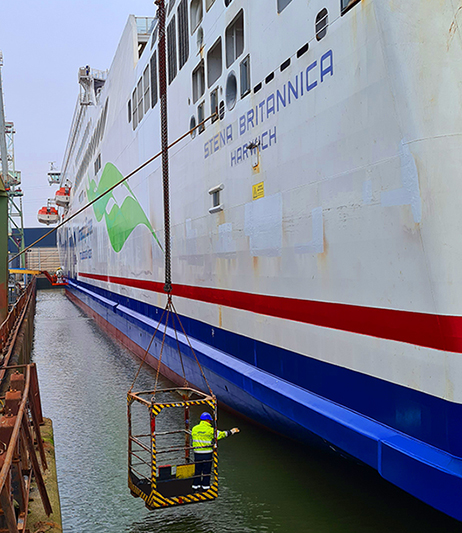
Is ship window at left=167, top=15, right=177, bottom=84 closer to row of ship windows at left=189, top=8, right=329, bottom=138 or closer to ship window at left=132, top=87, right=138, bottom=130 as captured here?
row of ship windows at left=189, top=8, right=329, bottom=138

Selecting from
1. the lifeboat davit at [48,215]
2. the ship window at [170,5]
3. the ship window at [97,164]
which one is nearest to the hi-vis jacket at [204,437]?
the ship window at [170,5]

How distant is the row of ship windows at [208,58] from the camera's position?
658 cm

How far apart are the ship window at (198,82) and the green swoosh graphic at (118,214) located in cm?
316

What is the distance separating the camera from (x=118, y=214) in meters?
15.6

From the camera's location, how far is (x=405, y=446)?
388 cm

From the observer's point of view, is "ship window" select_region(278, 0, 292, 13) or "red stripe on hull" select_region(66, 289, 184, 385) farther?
"red stripe on hull" select_region(66, 289, 184, 385)

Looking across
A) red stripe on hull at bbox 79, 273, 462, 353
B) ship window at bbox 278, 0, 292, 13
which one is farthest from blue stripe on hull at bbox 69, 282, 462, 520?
ship window at bbox 278, 0, 292, 13

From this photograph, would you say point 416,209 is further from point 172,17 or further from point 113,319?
point 113,319

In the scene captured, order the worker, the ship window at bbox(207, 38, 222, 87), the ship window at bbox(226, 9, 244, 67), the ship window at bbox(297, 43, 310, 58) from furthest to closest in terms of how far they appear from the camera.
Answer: the ship window at bbox(207, 38, 222, 87), the ship window at bbox(226, 9, 244, 67), the ship window at bbox(297, 43, 310, 58), the worker

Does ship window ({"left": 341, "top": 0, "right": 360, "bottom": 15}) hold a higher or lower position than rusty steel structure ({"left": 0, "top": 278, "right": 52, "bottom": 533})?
higher

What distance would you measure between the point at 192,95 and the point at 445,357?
6.18 m

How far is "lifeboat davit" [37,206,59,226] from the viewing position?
54.2 meters

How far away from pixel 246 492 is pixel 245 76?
469cm

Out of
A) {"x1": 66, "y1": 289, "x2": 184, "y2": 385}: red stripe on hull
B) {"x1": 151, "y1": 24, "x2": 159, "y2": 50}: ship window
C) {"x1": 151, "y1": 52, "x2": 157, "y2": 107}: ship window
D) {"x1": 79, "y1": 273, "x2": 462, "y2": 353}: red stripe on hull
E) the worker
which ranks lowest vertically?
{"x1": 66, "y1": 289, "x2": 184, "y2": 385}: red stripe on hull
